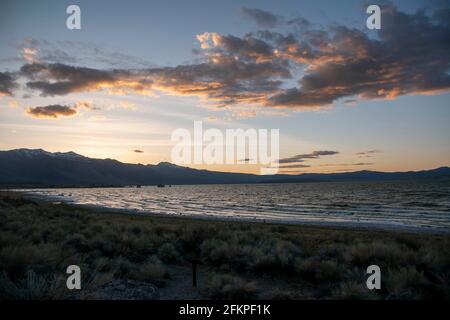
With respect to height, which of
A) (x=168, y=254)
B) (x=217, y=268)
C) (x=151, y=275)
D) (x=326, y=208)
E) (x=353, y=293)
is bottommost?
(x=326, y=208)

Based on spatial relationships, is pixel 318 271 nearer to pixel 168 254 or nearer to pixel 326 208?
pixel 168 254

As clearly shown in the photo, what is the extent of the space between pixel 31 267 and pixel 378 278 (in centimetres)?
866

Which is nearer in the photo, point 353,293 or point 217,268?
point 353,293

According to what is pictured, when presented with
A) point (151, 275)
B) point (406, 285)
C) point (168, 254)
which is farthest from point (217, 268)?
point (406, 285)

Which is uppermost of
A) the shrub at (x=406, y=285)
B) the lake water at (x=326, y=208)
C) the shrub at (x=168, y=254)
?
the shrub at (x=406, y=285)

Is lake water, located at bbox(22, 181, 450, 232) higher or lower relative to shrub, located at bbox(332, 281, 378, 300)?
lower

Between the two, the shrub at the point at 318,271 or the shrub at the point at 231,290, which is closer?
the shrub at the point at 231,290

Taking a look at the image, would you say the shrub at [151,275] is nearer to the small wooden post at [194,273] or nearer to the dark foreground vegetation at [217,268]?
the dark foreground vegetation at [217,268]

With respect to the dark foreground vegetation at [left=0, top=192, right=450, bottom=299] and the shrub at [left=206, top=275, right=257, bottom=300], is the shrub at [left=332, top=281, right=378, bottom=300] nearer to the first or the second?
the dark foreground vegetation at [left=0, top=192, right=450, bottom=299]

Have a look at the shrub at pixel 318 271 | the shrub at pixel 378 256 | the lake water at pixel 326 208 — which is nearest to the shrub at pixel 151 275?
the shrub at pixel 318 271

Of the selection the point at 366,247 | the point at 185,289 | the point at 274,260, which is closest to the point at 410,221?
the point at 366,247

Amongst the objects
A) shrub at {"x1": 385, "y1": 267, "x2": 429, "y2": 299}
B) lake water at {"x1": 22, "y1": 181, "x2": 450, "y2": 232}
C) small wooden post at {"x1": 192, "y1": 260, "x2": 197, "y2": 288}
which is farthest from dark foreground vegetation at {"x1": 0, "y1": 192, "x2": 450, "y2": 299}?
lake water at {"x1": 22, "y1": 181, "x2": 450, "y2": 232}
